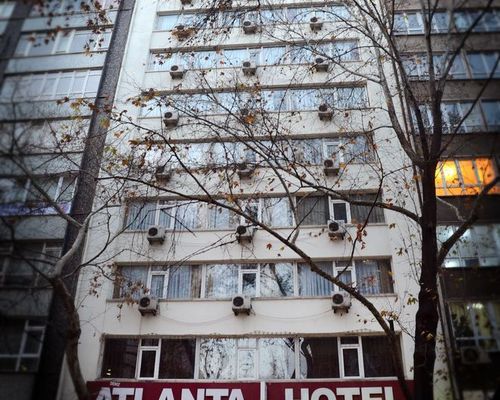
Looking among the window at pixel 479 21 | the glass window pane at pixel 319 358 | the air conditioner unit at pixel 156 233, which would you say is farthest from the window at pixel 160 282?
the window at pixel 479 21

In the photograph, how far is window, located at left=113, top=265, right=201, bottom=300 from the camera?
56.1 ft

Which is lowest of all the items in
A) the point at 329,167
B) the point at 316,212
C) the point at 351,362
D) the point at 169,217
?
the point at 351,362

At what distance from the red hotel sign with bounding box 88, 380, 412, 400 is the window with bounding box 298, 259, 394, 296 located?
10.0 ft

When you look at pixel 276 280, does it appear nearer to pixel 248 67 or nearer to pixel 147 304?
pixel 147 304

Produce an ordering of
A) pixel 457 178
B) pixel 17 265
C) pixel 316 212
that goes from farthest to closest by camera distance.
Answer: pixel 316 212
pixel 457 178
pixel 17 265

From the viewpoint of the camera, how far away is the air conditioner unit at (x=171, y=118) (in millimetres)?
20038

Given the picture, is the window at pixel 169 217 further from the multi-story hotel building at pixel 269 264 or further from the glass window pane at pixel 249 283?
the glass window pane at pixel 249 283

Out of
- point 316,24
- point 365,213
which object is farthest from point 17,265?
point 316,24

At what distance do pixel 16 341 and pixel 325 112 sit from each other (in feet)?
53.7

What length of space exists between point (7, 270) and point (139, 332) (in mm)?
12775

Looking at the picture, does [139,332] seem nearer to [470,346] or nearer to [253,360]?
[253,360]

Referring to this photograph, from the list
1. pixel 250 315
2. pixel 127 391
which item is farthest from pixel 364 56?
pixel 127 391

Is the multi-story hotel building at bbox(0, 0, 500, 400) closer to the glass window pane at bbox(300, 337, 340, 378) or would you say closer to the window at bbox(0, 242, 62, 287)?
the glass window pane at bbox(300, 337, 340, 378)

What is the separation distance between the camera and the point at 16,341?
4418mm
